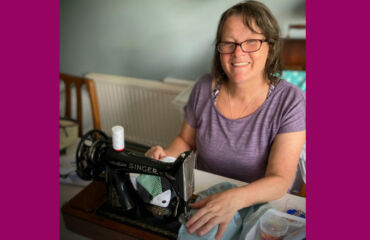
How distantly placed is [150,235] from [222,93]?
0.76 m

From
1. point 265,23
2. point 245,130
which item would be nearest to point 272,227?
point 245,130

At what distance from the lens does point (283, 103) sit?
3.92 ft

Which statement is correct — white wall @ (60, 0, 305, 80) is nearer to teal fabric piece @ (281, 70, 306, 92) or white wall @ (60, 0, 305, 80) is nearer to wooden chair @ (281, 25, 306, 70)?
wooden chair @ (281, 25, 306, 70)

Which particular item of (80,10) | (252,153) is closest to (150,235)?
(252,153)

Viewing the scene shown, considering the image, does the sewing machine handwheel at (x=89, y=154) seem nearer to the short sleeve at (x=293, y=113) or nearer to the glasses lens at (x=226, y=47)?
the glasses lens at (x=226, y=47)

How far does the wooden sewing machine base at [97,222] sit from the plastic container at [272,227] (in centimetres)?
26

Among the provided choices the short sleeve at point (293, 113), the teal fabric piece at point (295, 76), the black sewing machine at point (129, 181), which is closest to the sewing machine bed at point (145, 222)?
the black sewing machine at point (129, 181)

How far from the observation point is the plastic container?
78cm

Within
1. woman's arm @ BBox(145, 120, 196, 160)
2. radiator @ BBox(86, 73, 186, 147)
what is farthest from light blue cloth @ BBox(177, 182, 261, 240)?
radiator @ BBox(86, 73, 186, 147)

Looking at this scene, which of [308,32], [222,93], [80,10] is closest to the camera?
[308,32]

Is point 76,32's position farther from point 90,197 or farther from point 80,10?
point 90,197

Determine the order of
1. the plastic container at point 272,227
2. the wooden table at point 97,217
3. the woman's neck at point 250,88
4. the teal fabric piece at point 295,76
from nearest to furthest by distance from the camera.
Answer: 1. the plastic container at point 272,227
2. the wooden table at point 97,217
3. the woman's neck at point 250,88
4. the teal fabric piece at point 295,76

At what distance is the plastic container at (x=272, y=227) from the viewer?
78 cm

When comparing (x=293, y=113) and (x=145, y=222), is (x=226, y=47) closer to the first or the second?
(x=293, y=113)
